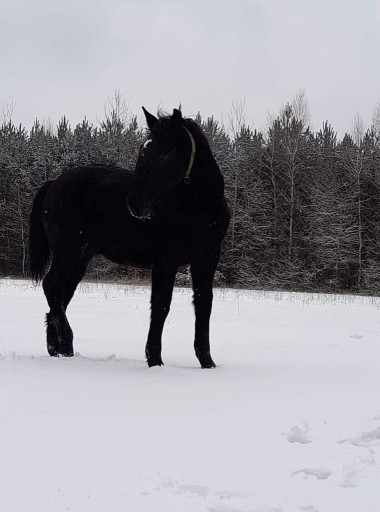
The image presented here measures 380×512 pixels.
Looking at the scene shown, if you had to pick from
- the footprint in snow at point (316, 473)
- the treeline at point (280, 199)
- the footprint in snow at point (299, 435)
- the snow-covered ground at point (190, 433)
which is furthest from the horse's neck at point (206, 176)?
A: the treeline at point (280, 199)

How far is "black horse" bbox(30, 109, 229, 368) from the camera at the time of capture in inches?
211

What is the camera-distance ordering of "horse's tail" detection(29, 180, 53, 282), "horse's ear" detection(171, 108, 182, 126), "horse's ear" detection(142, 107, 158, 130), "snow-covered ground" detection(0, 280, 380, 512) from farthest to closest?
"horse's tail" detection(29, 180, 53, 282) → "horse's ear" detection(142, 107, 158, 130) → "horse's ear" detection(171, 108, 182, 126) → "snow-covered ground" detection(0, 280, 380, 512)

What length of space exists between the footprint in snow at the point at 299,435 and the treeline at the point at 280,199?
30.2 m

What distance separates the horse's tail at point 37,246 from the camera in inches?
257

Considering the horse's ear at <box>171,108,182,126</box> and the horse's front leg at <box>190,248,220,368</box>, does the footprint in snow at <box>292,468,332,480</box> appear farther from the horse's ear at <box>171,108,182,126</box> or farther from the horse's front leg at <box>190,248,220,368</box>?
the horse's ear at <box>171,108,182,126</box>

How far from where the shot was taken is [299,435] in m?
2.92

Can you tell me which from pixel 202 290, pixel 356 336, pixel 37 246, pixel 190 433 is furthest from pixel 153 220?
pixel 356 336

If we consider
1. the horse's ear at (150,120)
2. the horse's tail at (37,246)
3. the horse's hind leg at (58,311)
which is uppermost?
the horse's ear at (150,120)

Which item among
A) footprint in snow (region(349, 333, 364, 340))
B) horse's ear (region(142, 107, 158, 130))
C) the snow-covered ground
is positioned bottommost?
the snow-covered ground

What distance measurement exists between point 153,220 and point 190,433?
9.29 feet

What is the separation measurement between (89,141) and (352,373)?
39050mm

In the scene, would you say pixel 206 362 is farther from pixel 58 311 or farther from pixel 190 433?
pixel 190 433

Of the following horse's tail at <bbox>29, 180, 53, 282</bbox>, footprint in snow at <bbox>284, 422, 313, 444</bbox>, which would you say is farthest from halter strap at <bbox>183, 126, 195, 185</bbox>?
footprint in snow at <bbox>284, 422, 313, 444</bbox>

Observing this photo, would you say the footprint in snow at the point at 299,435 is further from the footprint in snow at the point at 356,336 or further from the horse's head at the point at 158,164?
the footprint in snow at the point at 356,336
